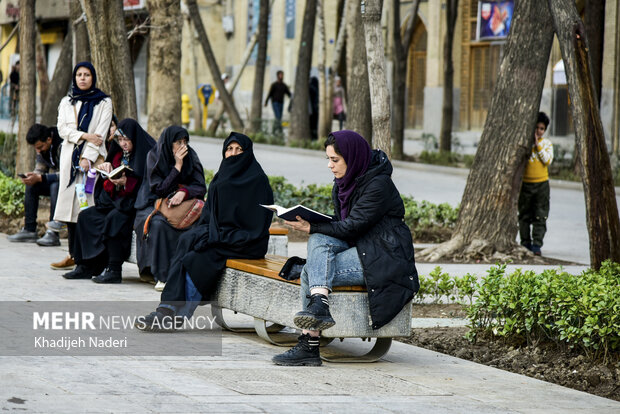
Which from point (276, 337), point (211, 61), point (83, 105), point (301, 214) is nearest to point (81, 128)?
point (83, 105)

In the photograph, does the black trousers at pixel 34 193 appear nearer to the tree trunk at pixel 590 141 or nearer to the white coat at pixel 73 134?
the white coat at pixel 73 134

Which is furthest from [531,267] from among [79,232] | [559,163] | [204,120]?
[204,120]

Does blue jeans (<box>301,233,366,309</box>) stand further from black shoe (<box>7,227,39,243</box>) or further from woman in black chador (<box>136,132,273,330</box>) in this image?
black shoe (<box>7,227,39,243</box>)

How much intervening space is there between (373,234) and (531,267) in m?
4.76

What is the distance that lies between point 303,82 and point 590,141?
1946 cm

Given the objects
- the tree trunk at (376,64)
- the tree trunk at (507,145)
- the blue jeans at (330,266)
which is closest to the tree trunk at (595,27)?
the tree trunk at (507,145)

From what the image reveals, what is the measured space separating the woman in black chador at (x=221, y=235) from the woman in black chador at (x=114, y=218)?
1.92 meters

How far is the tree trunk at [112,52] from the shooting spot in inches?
498

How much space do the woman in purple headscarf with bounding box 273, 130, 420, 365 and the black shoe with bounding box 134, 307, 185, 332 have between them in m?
1.15

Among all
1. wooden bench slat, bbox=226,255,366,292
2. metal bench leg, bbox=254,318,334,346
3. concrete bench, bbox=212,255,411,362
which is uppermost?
wooden bench slat, bbox=226,255,366,292

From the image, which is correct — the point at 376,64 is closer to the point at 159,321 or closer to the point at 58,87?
the point at 159,321

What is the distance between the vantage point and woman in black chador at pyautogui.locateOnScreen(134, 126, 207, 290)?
29.9ft

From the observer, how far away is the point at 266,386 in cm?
591

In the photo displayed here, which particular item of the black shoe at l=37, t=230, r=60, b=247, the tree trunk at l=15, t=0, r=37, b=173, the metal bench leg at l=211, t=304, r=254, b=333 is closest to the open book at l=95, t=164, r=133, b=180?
the metal bench leg at l=211, t=304, r=254, b=333
